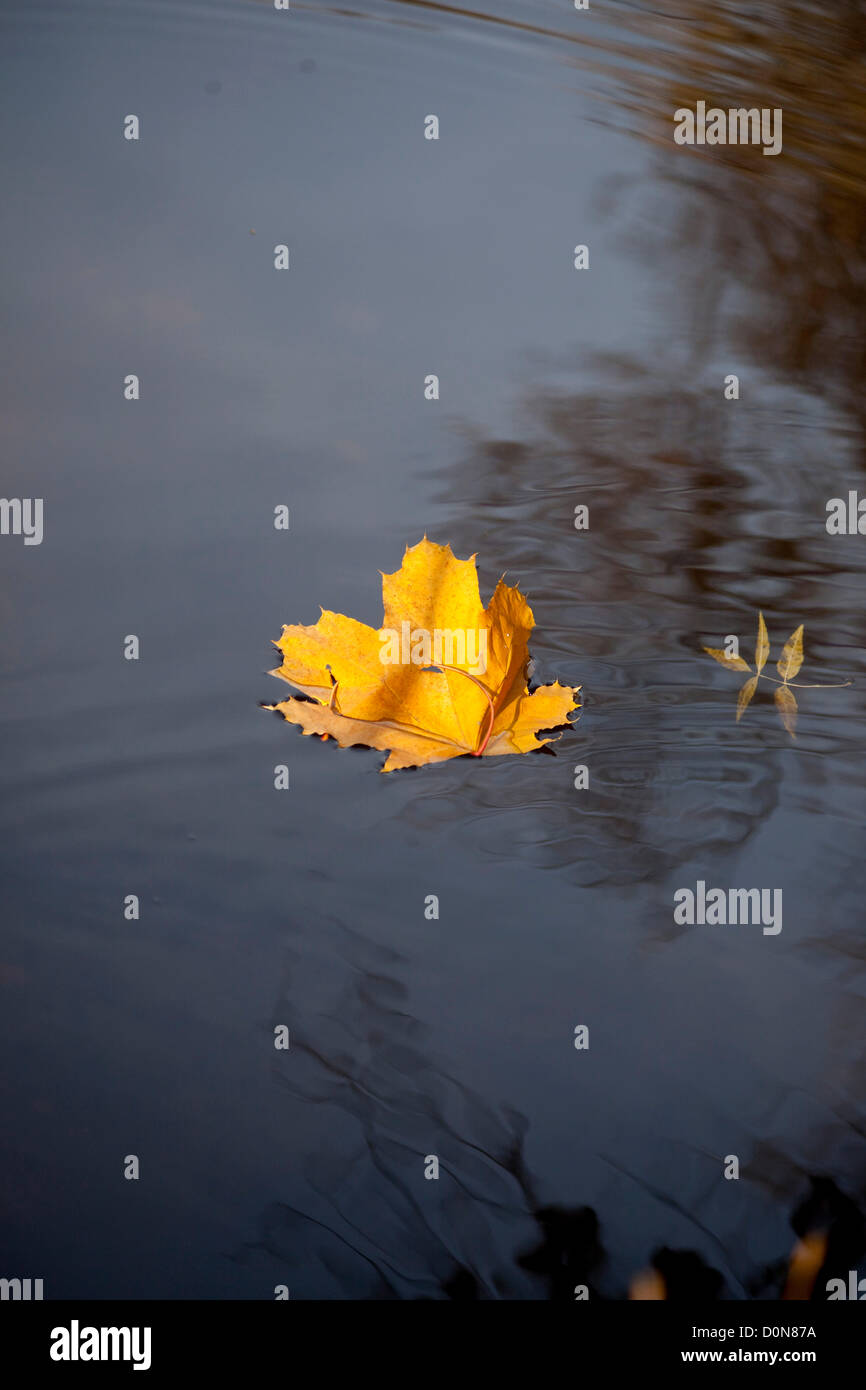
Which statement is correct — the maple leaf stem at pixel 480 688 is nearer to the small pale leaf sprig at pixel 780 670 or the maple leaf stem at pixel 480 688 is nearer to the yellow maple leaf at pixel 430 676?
the yellow maple leaf at pixel 430 676

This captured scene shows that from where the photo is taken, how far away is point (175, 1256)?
870mm

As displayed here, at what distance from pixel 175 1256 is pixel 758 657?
0.96m

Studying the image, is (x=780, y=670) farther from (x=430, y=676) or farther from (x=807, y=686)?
(x=430, y=676)

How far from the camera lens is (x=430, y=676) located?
4.11ft

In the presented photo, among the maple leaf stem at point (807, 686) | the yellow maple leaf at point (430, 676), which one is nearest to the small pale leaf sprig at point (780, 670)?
the maple leaf stem at point (807, 686)

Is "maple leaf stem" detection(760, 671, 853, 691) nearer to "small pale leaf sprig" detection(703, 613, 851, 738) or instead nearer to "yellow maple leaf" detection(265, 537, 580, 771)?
"small pale leaf sprig" detection(703, 613, 851, 738)

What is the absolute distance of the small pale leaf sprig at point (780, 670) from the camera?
1369 mm

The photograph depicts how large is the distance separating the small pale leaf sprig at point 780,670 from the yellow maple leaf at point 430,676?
0.21 metres

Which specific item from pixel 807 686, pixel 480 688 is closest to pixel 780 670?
pixel 807 686

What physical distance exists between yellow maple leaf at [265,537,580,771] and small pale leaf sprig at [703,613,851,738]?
0.70ft

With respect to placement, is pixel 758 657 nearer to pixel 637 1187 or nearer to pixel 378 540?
pixel 378 540
